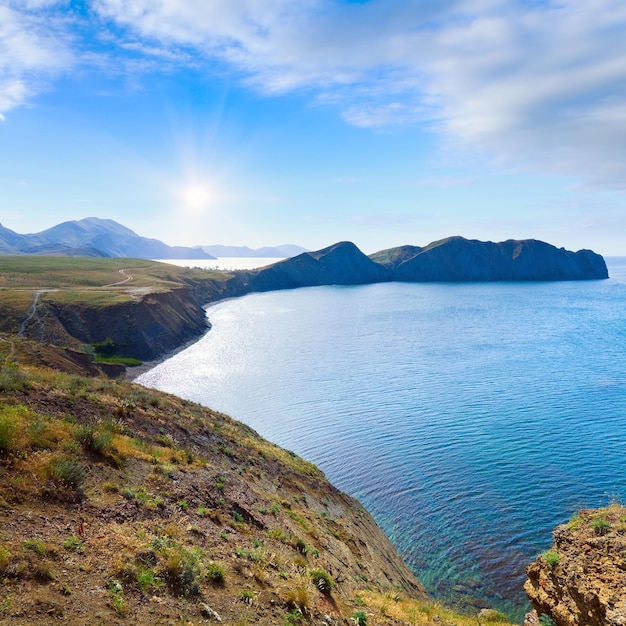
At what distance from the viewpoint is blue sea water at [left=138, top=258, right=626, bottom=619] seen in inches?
1284

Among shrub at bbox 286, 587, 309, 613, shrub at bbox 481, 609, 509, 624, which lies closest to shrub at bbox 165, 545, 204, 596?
shrub at bbox 286, 587, 309, 613

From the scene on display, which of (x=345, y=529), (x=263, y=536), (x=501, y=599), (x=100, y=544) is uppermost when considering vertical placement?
(x=100, y=544)

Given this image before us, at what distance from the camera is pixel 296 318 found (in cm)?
15612

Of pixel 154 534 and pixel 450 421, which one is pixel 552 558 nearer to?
pixel 154 534

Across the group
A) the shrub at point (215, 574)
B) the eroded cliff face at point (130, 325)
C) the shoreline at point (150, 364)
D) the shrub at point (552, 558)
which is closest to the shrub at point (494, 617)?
the shrub at point (552, 558)

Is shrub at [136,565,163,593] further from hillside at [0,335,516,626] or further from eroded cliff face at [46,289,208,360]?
eroded cliff face at [46,289,208,360]

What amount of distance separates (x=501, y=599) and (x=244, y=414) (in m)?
41.7

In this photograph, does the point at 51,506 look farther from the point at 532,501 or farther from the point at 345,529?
the point at 532,501

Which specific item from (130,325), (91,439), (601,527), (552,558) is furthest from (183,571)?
(130,325)

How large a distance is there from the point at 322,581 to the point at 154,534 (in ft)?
23.0

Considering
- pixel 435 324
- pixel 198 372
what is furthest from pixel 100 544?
pixel 435 324

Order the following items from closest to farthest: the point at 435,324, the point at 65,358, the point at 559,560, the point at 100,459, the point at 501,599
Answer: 1. the point at 559,560
2. the point at 100,459
3. the point at 501,599
4. the point at 65,358
5. the point at 435,324

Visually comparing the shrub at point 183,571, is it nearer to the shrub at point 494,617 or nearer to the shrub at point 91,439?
the shrub at point 91,439

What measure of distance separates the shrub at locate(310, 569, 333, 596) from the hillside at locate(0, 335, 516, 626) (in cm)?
5
